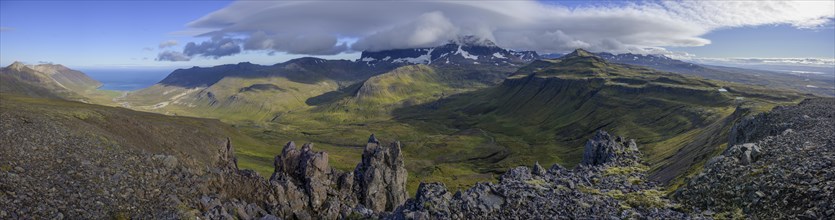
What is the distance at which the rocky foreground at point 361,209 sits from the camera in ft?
103

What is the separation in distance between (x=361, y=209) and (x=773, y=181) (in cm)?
3652

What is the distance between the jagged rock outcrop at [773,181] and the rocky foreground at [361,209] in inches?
3.8

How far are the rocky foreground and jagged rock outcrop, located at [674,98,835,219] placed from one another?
95mm

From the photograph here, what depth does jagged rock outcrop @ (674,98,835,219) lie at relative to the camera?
94.0ft

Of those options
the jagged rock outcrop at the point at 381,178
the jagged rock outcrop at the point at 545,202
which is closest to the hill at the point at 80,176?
the jagged rock outcrop at the point at 545,202

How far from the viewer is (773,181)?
32750 mm

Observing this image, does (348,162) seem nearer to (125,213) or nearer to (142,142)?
(142,142)

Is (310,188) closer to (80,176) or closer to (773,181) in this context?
(80,176)

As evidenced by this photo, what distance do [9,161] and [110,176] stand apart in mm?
7330

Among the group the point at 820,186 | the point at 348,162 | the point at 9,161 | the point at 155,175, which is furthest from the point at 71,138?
the point at 348,162

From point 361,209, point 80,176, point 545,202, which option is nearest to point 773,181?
point 545,202

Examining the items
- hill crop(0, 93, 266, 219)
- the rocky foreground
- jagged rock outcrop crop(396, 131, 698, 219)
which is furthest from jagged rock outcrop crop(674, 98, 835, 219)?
hill crop(0, 93, 266, 219)

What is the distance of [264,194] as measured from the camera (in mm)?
48375

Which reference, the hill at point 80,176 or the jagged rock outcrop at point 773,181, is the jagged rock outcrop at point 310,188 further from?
the jagged rock outcrop at point 773,181
